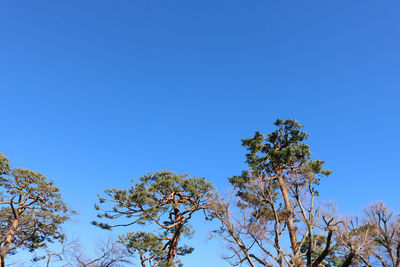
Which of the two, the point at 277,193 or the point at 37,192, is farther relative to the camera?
the point at 37,192

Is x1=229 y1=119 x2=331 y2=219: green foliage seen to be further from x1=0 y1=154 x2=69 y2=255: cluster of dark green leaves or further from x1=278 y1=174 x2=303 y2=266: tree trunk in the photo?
x1=0 y1=154 x2=69 y2=255: cluster of dark green leaves

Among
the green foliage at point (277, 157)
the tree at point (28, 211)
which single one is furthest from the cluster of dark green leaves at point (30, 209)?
the green foliage at point (277, 157)

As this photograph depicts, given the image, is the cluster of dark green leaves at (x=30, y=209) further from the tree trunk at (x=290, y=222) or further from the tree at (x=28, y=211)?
the tree trunk at (x=290, y=222)

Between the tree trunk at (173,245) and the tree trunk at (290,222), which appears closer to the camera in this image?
the tree trunk at (290,222)

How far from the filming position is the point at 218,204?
13039 millimetres

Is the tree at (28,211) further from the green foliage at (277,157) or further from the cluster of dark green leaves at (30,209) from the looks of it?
the green foliage at (277,157)

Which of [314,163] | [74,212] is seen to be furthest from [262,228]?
[74,212]

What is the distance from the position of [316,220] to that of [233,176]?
799cm

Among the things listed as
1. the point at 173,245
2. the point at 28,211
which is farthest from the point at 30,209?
the point at 173,245

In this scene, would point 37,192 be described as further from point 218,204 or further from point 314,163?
point 314,163

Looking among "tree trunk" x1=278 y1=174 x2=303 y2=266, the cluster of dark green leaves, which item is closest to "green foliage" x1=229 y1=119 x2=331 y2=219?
"tree trunk" x1=278 y1=174 x2=303 y2=266

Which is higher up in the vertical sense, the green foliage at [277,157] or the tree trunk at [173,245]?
the green foliage at [277,157]

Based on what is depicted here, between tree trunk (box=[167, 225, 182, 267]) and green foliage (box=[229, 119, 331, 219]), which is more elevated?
green foliage (box=[229, 119, 331, 219])

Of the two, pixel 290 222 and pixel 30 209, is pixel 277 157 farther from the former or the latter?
pixel 30 209
